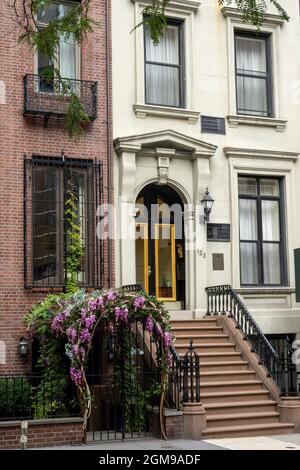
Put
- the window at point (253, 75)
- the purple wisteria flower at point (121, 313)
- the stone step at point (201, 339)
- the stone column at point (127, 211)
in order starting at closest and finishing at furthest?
the purple wisteria flower at point (121, 313) < the stone step at point (201, 339) < the stone column at point (127, 211) < the window at point (253, 75)

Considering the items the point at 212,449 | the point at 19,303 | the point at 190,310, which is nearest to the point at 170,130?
the point at 190,310

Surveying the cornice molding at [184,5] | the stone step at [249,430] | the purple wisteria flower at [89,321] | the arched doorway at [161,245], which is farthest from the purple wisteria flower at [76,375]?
the cornice molding at [184,5]

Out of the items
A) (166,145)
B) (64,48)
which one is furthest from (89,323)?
(64,48)

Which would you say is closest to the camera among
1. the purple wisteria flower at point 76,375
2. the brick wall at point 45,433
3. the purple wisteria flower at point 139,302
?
the brick wall at point 45,433

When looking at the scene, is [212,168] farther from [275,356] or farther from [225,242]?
[275,356]

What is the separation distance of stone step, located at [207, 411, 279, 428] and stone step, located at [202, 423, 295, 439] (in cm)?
12

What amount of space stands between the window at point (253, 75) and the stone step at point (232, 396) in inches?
288

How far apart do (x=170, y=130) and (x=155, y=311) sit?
17.3ft

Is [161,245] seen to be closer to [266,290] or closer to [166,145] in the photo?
[166,145]

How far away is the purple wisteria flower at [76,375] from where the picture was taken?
41.7 ft

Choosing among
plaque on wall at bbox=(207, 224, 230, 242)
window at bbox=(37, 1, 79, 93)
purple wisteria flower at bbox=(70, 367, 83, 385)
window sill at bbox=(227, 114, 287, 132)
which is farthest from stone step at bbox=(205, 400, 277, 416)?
window at bbox=(37, 1, 79, 93)

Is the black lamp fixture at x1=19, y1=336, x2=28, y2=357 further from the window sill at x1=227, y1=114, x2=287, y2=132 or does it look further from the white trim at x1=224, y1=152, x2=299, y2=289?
the window sill at x1=227, y1=114, x2=287, y2=132

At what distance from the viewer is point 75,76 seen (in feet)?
56.1

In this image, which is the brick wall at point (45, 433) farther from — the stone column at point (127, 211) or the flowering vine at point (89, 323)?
the stone column at point (127, 211)
